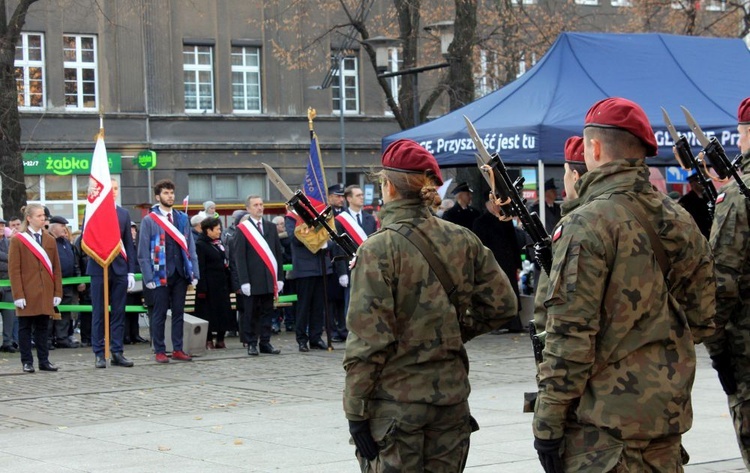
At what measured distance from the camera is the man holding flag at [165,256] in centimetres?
1462

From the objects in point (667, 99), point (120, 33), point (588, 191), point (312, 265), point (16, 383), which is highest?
point (120, 33)

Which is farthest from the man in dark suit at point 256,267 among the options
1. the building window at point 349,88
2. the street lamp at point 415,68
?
the building window at point 349,88

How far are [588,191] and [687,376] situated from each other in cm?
75

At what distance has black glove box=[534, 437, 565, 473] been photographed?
430 cm

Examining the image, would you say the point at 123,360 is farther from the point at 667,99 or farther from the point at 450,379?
the point at 450,379

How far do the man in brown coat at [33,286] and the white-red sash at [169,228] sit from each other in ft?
4.60

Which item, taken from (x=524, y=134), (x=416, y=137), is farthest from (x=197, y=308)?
(x=524, y=134)

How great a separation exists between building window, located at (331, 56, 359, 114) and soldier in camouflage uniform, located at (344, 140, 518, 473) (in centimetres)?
3630

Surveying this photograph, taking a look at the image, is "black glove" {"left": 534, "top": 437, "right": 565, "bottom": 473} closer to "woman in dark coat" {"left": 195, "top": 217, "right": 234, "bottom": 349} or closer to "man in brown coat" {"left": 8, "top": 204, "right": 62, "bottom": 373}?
"man in brown coat" {"left": 8, "top": 204, "right": 62, "bottom": 373}

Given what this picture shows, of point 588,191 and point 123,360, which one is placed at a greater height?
point 588,191

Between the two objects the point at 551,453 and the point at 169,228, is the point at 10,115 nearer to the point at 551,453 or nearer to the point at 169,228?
the point at 169,228

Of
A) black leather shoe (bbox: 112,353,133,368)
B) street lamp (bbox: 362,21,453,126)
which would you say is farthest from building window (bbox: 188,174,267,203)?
black leather shoe (bbox: 112,353,133,368)

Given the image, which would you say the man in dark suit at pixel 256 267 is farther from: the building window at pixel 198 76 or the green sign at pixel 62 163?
the building window at pixel 198 76

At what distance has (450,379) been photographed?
506 cm
